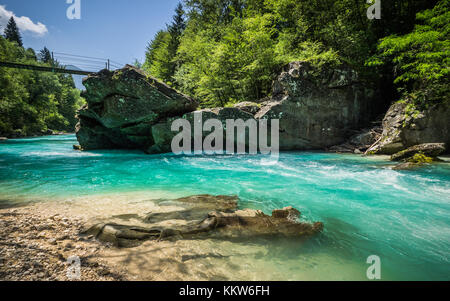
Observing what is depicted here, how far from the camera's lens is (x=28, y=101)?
30500 millimetres

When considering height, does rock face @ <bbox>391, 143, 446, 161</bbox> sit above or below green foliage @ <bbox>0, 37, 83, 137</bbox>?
below

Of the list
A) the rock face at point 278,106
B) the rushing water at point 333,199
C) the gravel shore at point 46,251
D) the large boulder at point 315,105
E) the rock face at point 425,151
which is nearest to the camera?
the gravel shore at point 46,251

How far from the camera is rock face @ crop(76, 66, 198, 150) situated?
11.1 metres

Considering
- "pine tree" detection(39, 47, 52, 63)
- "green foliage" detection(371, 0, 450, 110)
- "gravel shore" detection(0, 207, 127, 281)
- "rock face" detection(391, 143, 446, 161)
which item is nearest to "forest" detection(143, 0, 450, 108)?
"green foliage" detection(371, 0, 450, 110)

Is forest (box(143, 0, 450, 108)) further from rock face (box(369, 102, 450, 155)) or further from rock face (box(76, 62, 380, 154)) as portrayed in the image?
rock face (box(76, 62, 380, 154))

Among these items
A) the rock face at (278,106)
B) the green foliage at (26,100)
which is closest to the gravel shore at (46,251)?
the rock face at (278,106)

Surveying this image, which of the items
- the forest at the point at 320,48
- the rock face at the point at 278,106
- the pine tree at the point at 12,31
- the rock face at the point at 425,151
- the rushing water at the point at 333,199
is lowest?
the rushing water at the point at 333,199

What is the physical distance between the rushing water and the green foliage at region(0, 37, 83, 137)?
27.0 meters

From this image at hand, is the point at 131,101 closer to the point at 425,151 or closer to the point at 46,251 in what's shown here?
the point at 46,251

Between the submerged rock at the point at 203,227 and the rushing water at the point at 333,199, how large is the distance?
0.98ft

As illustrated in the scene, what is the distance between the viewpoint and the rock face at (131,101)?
11.1 metres

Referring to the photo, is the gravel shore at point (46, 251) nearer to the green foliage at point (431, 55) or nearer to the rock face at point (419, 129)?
the rock face at point (419, 129)

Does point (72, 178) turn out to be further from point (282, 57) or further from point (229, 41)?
point (229, 41)
